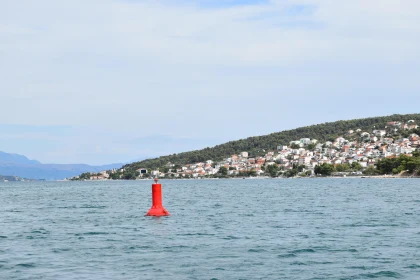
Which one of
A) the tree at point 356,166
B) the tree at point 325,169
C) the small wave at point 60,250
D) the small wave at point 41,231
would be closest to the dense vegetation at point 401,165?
the tree at point 356,166

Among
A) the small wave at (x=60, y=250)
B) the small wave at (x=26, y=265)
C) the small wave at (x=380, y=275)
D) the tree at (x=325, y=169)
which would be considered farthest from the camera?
the tree at (x=325, y=169)

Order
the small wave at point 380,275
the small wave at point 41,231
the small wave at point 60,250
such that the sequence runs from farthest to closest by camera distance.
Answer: the small wave at point 41,231
the small wave at point 60,250
the small wave at point 380,275

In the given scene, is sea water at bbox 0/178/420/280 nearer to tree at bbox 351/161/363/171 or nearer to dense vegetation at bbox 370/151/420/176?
dense vegetation at bbox 370/151/420/176

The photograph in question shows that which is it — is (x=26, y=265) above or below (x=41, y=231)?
below

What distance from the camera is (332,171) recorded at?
195m

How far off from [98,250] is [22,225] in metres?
12.5

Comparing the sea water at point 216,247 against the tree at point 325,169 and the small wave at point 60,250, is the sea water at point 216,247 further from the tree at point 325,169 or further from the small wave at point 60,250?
the tree at point 325,169

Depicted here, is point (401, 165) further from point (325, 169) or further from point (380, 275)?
point (380, 275)

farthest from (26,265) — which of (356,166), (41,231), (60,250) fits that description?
(356,166)

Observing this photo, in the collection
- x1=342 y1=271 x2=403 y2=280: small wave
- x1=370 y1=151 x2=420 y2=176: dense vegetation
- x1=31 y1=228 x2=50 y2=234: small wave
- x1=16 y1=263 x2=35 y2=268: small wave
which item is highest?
x1=370 y1=151 x2=420 y2=176: dense vegetation

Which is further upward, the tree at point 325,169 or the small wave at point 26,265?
the tree at point 325,169

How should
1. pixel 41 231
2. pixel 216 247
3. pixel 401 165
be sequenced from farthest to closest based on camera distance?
pixel 401 165
pixel 41 231
pixel 216 247

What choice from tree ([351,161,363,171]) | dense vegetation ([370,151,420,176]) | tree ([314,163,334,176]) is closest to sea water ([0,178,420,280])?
dense vegetation ([370,151,420,176])

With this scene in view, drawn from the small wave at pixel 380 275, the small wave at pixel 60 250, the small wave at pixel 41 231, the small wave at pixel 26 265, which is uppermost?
the small wave at pixel 41 231
